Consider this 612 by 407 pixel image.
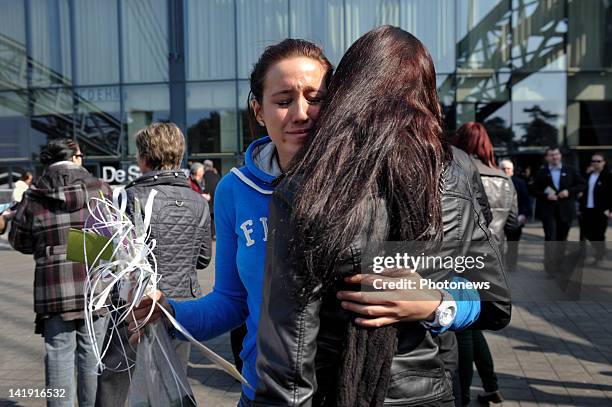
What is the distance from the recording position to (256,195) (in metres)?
1.60

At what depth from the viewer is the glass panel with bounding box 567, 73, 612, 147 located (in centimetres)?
1561

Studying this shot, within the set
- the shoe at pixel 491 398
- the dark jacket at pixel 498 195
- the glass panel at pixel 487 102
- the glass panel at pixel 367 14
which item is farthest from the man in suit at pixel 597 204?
the glass panel at pixel 367 14

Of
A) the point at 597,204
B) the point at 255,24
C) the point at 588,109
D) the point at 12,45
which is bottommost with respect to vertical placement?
the point at 597,204

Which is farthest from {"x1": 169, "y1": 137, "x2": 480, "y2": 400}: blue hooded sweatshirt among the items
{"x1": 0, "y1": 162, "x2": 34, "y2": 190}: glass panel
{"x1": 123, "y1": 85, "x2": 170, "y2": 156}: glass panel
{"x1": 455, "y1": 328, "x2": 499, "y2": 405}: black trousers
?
{"x1": 0, "y1": 162, "x2": 34, "y2": 190}: glass panel

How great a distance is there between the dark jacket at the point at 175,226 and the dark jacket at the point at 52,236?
19.2 inches

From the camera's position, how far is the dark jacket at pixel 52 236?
328cm

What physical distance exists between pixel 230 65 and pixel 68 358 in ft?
46.4

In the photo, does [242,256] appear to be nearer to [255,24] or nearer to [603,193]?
[603,193]

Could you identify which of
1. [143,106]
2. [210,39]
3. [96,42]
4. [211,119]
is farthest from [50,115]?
[210,39]

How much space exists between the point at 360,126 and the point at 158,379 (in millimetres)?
944

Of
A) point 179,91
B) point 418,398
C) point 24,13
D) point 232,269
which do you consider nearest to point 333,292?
point 418,398

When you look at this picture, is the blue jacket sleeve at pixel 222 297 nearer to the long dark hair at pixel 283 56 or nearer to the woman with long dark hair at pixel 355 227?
the long dark hair at pixel 283 56

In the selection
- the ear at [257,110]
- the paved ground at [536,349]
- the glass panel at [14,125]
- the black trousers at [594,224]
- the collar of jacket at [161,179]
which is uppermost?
the glass panel at [14,125]

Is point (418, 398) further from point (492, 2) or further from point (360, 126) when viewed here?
point (492, 2)
